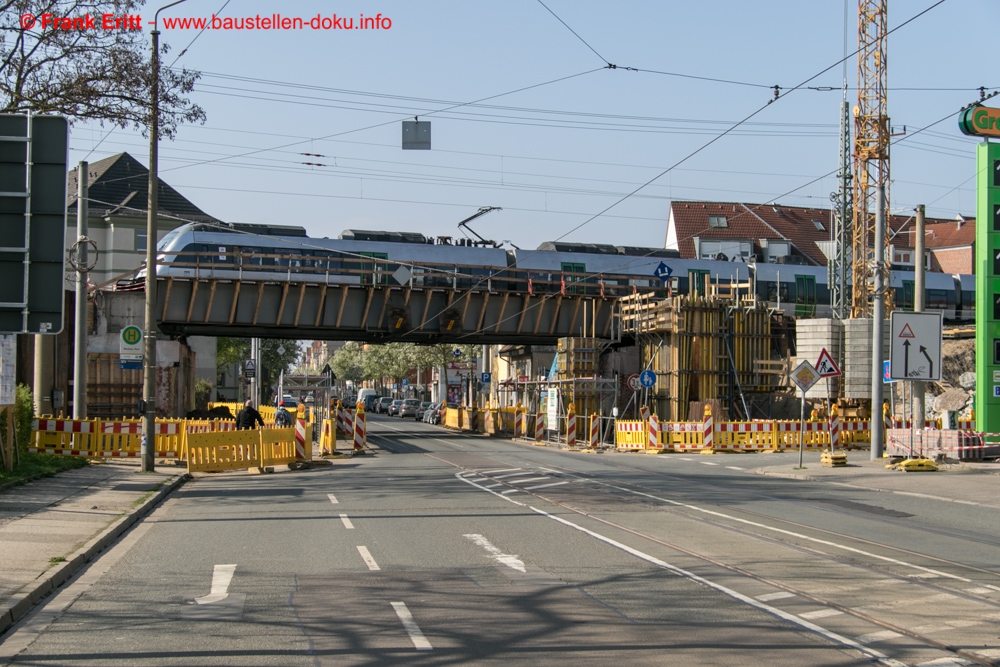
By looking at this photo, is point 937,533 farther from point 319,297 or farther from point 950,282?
point 950,282

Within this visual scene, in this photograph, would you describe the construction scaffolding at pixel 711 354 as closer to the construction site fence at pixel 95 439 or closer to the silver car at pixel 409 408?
the construction site fence at pixel 95 439

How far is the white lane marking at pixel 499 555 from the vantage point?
10.4m

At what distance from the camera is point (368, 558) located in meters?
10.9

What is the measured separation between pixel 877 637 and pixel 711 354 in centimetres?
3127

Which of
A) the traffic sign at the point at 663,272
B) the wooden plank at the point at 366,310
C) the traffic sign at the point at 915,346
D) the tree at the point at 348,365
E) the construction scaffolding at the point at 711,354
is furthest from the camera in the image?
the tree at the point at 348,365

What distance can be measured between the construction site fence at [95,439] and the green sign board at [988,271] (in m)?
17.9

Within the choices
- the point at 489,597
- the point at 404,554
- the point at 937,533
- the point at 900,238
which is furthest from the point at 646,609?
the point at 900,238

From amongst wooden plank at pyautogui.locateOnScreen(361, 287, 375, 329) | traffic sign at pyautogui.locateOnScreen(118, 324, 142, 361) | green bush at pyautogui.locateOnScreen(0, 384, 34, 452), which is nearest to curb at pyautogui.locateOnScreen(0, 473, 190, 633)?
traffic sign at pyautogui.locateOnScreen(118, 324, 142, 361)

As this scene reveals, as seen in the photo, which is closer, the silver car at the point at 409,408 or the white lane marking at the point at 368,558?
the white lane marking at the point at 368,558

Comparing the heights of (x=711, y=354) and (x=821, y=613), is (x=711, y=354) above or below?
above

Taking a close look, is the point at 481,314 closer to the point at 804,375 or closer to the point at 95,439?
the point at 804,375

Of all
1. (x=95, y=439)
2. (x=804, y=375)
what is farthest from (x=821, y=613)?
(x=95, y=439)

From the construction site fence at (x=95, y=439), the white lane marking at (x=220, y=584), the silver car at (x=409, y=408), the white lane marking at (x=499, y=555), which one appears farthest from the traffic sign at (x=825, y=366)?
the silver car at (x=409, y=408)

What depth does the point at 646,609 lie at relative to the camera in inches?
324
